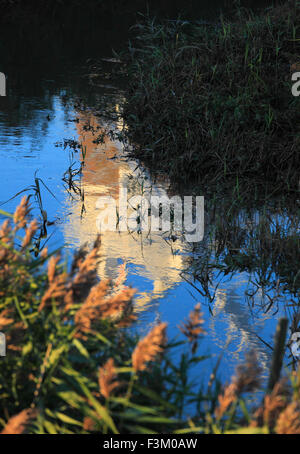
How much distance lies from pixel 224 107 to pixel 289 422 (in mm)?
6719

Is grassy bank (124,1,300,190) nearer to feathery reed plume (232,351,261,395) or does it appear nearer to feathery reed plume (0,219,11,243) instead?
feathery reed plume (0,219,11,243)

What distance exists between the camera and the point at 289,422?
2.15m

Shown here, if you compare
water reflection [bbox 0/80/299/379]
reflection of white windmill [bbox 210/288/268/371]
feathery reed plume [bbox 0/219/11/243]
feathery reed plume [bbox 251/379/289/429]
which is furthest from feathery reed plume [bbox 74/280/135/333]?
reflection of white windmill [bbox 210/288/268/371]

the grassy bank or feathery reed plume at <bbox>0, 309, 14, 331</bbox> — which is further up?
the grassy bank

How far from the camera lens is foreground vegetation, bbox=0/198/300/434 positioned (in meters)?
2.47

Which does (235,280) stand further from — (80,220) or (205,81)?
(205,81)

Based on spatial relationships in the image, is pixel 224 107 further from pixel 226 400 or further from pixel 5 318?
pixel 226 400

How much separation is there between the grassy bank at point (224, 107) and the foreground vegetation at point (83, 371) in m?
5.10

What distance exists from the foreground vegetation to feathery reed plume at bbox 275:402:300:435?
3.5 inches

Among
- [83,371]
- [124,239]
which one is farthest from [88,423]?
[124,239]

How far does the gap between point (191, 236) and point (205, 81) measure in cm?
357

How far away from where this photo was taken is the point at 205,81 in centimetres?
928

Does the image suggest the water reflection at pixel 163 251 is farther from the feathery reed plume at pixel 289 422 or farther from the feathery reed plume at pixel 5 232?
the feathery reed plume at pixel 289 422
